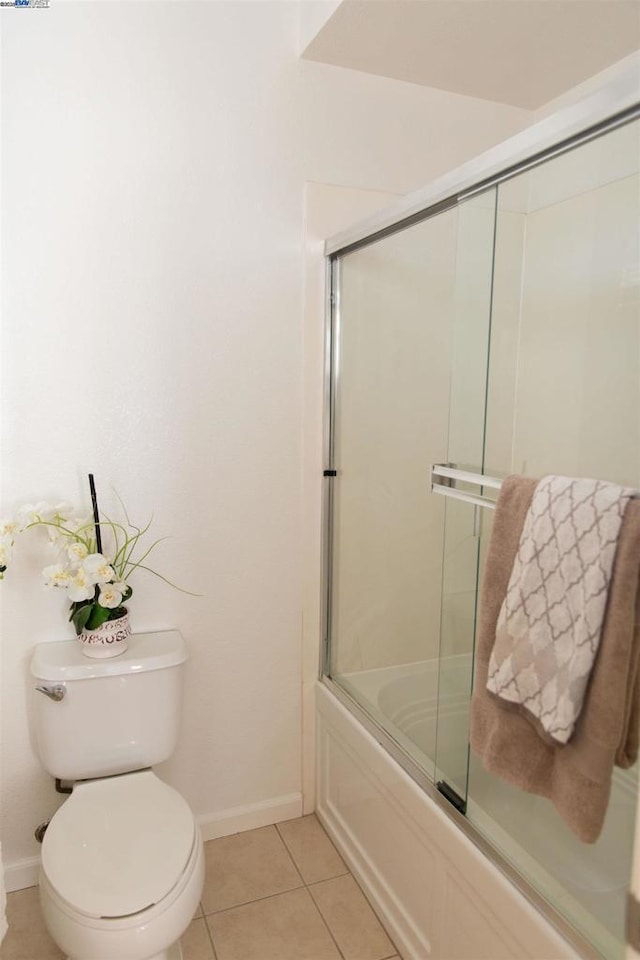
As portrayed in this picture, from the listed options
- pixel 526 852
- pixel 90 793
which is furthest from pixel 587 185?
pixel 90 793

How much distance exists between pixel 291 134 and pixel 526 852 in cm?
191

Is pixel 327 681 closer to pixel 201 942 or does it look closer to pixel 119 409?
pixel 201 942

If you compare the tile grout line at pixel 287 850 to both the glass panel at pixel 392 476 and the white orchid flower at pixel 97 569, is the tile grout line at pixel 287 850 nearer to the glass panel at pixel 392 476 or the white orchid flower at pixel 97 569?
the glass panel at pixel 392 476

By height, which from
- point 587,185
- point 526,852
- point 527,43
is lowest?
point 526,852

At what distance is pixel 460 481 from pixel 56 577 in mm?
1011

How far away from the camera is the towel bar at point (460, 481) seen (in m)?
1.33

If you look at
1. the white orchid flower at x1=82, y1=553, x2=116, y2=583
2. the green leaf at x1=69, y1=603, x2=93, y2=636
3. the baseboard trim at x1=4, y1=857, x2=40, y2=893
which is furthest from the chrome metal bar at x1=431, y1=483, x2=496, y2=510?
the baseboard trim at x1=4, y1=857, x2=40, y2=893

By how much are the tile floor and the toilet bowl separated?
0.53 feet

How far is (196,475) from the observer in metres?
1.96

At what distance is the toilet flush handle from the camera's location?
5.55ft

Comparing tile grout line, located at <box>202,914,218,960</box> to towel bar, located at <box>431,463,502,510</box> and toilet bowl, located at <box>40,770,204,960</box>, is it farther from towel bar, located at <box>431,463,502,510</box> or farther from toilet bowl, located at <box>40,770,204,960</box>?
towel bar, located at <box>431,463,502,510</box>

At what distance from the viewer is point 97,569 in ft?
5.54

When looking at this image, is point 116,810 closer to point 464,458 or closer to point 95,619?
point 95,619

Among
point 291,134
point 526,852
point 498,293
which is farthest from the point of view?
point 291,134
